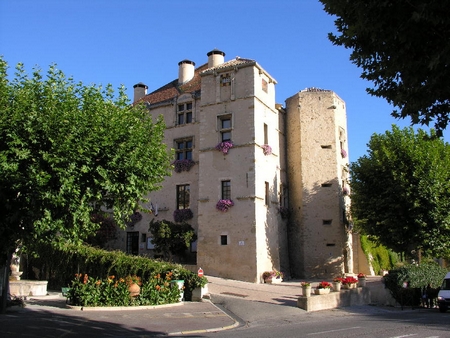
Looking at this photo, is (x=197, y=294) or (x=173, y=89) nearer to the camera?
(x=197, y=294)

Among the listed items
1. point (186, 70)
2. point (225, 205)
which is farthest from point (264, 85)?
point (225, 205)

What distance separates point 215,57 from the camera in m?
31.7

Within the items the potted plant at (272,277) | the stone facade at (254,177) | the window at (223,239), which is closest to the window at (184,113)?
the stone facade at (254,177)

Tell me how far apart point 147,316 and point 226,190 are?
45.1 feet

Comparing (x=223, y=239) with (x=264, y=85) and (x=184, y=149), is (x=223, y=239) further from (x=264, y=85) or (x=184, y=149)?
(x=264, y=85)

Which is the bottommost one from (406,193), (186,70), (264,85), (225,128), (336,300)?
(336,300)

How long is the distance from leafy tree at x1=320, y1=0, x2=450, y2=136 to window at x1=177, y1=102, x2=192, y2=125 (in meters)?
23.3

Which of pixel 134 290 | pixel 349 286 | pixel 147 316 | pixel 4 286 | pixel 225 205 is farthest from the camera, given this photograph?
pixel 225 205

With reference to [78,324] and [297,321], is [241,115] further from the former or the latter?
[78,324]

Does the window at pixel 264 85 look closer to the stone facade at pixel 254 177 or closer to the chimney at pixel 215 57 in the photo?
the stone facade at pixel 254 177

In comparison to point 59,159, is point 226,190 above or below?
above

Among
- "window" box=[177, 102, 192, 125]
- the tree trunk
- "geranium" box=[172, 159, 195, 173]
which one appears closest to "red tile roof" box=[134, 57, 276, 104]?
"window" box=[177, 102, 192, 125]

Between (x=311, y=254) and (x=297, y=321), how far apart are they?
14.1 m

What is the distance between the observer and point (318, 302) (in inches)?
689
